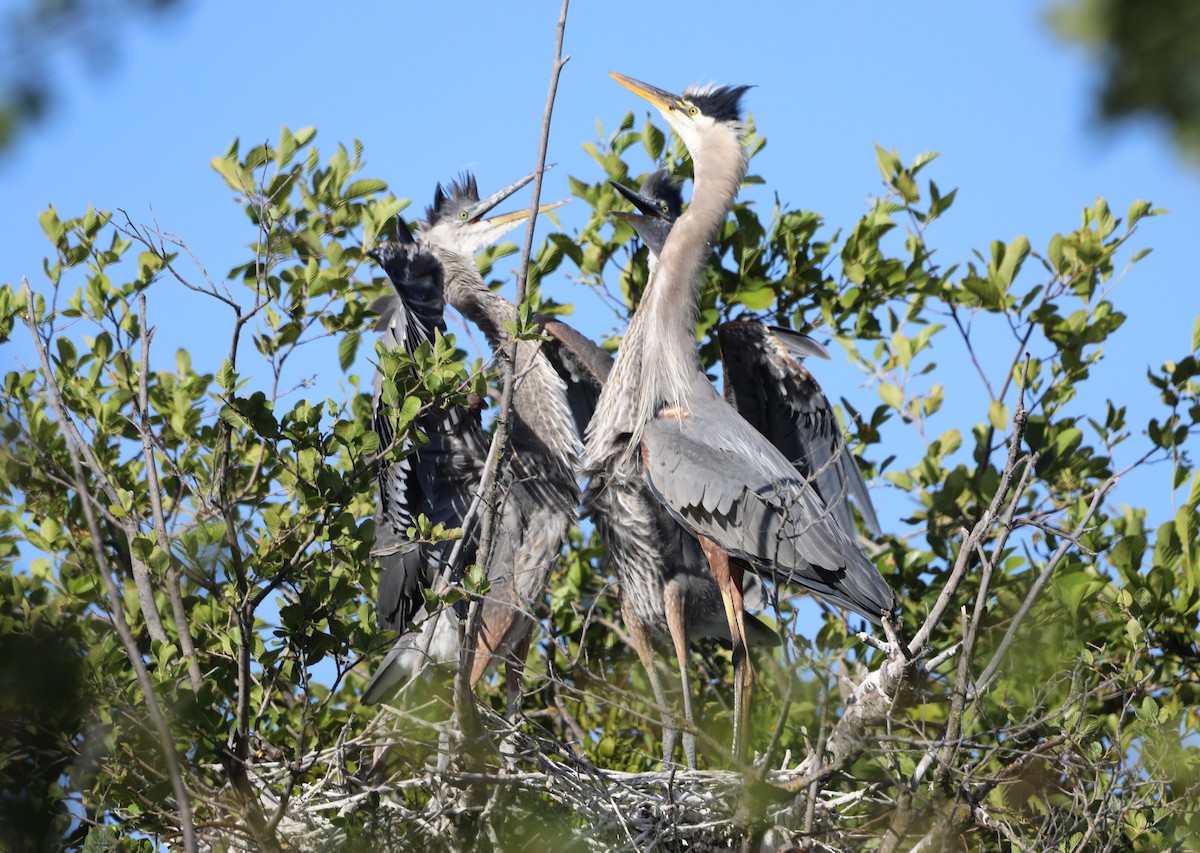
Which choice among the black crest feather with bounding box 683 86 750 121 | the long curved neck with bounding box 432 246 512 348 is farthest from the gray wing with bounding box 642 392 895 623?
the black crest feather with bounding box 683 86 750 121

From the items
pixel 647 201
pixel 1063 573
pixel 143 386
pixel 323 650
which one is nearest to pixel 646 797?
pixel 323 650

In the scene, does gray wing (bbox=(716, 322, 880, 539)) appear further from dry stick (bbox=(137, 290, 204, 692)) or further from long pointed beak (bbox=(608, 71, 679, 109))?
dry stick (bbox=(137, 290, 204, 692))

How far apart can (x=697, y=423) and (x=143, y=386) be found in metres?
2.27

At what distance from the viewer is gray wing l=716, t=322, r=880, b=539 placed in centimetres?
507

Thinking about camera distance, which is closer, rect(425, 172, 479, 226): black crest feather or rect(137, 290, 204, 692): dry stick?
rect(137, 290, 204, 692): dry stick

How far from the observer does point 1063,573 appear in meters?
4.05

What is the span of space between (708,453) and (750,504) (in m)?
0.28

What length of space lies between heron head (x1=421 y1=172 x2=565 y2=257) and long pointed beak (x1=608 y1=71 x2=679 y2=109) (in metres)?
0.73

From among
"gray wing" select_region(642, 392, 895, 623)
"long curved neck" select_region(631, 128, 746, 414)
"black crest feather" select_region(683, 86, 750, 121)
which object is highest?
"black crest feather" select_region(683, 86, 750, 121)

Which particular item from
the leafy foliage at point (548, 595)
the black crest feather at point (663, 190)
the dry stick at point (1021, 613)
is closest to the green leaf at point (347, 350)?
the leafy foliage at point (548, 595)

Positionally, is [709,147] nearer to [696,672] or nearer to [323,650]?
[696,672]

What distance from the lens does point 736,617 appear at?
189 inches

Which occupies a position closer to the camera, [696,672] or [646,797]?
[646,797]

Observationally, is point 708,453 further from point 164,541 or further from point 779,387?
point 164,541
